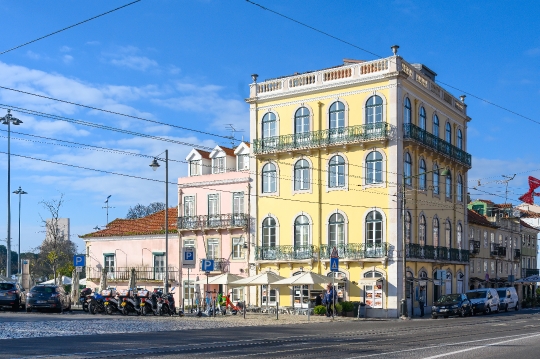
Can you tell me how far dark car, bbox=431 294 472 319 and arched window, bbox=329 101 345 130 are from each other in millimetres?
12076

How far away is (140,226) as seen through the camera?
188 ft

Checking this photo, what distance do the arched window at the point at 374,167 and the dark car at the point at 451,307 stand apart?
787 centimetres

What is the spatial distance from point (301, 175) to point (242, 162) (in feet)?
19.0

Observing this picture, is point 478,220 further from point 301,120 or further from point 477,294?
point 301,120

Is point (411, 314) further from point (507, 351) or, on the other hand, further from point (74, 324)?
point (507, 351)

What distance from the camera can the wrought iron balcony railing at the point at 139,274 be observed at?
53963mm

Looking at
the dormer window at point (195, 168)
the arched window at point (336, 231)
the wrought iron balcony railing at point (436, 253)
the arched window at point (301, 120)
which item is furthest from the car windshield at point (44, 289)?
the wrought iron balcony railing at point (436, 253)

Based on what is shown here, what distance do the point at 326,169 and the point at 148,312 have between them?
1509 centimetres

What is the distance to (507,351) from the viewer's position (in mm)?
17234

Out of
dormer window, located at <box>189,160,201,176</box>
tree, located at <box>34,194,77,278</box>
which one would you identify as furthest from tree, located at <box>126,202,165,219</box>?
dormer window, located at <box>189,160,201,176</box>

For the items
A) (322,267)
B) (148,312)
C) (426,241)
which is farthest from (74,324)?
(426,241)

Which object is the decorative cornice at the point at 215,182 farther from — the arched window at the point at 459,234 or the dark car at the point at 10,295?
the dark car at the point at 10,295

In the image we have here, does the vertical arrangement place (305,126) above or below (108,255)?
above

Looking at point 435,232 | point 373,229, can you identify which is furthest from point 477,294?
point 373,229
